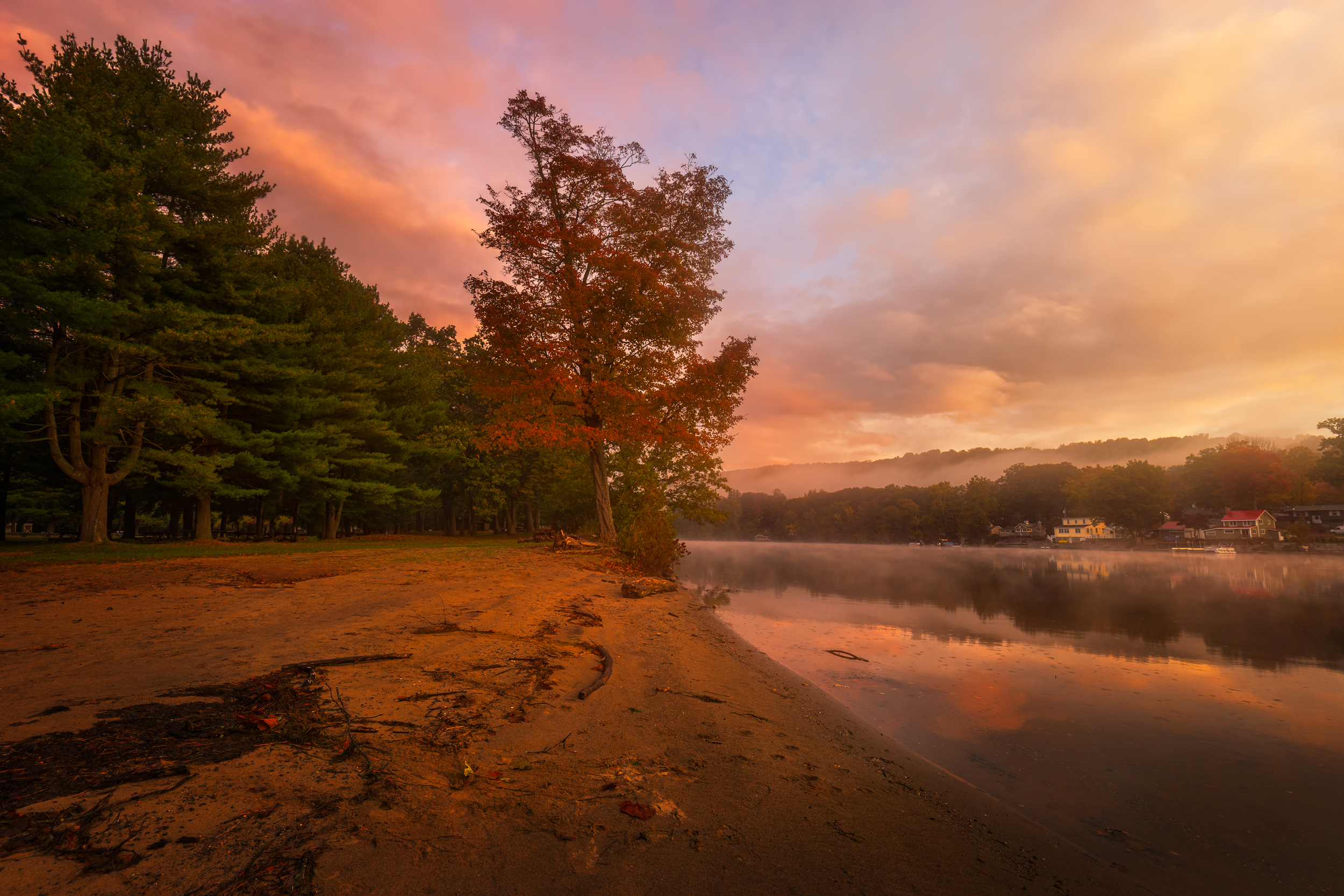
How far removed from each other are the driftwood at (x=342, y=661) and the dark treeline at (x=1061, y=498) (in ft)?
98.8

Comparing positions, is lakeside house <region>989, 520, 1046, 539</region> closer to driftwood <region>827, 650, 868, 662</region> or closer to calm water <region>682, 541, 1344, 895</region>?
calm water <region>682, 541, 1344, 895</region>

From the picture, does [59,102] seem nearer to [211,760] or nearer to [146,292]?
[146,292]

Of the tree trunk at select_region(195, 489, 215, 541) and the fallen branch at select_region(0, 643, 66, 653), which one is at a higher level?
the tree trunk at select_region(195, 489, 215, 541)

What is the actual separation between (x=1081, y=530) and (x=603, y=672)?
148 meters

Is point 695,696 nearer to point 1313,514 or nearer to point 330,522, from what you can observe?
point 330,522

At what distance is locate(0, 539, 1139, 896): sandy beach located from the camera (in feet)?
8.37

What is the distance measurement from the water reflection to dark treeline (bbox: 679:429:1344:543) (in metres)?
9.31

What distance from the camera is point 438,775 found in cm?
355

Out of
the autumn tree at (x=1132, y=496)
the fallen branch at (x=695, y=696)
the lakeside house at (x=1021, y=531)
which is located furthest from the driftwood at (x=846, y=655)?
the lakeside house at (x=1021, y=531)

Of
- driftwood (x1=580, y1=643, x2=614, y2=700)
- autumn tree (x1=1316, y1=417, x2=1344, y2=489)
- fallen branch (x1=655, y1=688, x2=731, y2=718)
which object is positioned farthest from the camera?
autumn tree (x1=1316, y1=417, x2=1344, y2=489)

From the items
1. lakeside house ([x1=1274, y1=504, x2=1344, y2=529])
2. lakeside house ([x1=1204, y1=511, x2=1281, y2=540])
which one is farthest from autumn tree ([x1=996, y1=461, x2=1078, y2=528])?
lakeside house ([x1=1274, y1=504, x2=1344, y2=529])

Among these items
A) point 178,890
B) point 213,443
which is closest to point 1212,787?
point 178,890

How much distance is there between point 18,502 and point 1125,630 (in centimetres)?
7015

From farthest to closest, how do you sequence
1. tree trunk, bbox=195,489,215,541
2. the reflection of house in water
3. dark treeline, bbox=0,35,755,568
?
the reflection of house in water → tree trunk, bbox=195,489,215,541 → dark treeline, bbox=0,35,755,568
